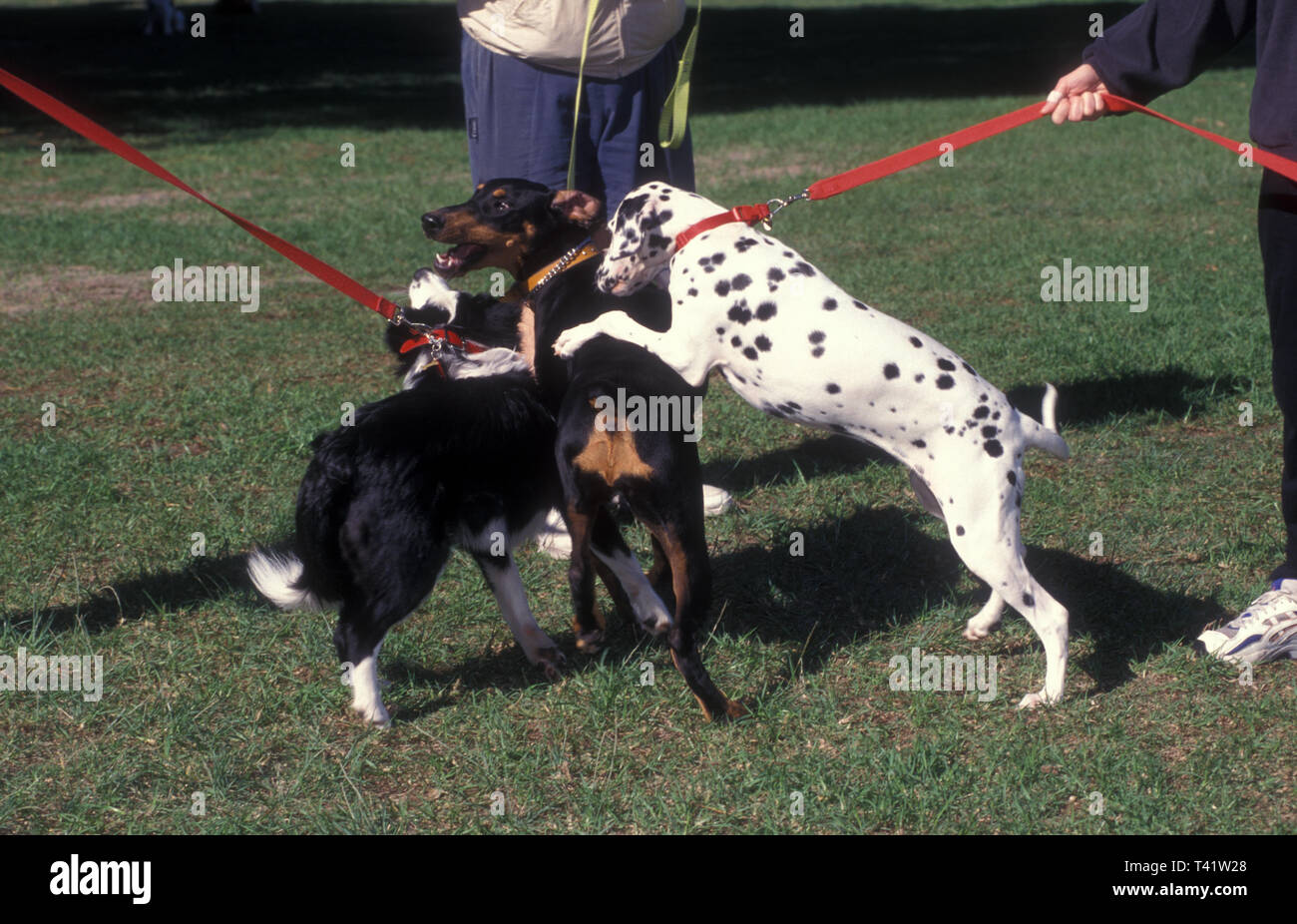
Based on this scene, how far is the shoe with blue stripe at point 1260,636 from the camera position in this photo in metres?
4.08

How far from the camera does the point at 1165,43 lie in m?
4.00

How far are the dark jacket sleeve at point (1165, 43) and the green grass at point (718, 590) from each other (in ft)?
5.80

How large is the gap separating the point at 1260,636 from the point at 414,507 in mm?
2664

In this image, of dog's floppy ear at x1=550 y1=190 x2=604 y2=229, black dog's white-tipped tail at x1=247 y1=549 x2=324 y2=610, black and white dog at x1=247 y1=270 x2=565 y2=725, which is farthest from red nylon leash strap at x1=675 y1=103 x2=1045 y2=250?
black dog's white-tipped tail at x1=247 y1=549 x2=324 y2=610

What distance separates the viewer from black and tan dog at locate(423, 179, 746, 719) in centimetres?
373

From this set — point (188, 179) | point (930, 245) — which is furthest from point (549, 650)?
point (188, 179)

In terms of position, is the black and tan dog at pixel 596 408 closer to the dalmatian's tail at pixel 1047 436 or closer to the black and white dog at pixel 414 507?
the black and white dog at pixel 414 507

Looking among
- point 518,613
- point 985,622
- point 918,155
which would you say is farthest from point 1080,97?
point 518,613

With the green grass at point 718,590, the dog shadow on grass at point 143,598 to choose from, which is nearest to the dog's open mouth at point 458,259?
A: the green grass at point 718,590

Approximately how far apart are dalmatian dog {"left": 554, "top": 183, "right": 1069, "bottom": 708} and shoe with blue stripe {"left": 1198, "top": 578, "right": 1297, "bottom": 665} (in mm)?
622

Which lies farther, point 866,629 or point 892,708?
point 866,629

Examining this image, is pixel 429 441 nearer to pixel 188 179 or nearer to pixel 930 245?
pixel 930 245

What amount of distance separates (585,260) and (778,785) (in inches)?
82.0

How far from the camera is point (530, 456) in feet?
13.4
